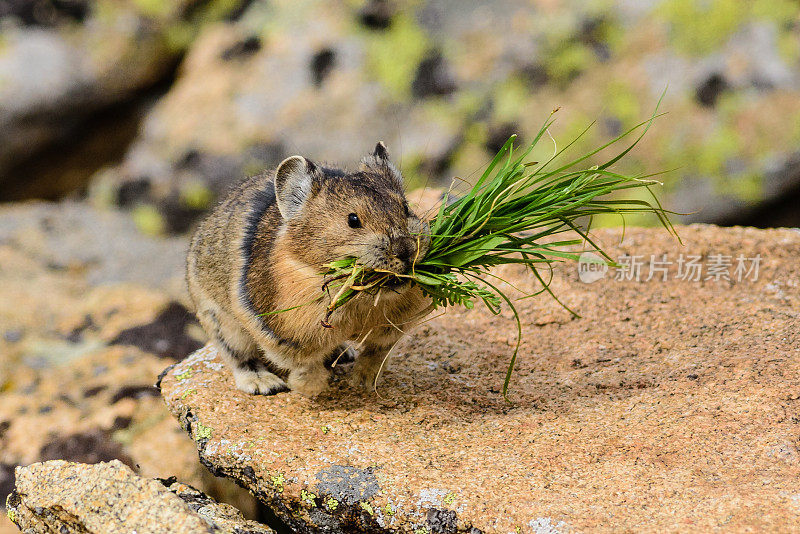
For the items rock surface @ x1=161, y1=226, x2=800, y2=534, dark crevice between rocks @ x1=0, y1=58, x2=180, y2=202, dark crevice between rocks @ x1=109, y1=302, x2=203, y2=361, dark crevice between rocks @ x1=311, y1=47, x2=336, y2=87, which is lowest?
dark crevice between rocks @ x1=109, y1=302, x2=203, y2=361

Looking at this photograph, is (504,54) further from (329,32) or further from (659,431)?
(659,431)

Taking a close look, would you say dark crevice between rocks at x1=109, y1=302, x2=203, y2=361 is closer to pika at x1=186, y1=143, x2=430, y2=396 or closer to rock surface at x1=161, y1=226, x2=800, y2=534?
rock surface at x1=161, y1=226, x2=800, y2=534

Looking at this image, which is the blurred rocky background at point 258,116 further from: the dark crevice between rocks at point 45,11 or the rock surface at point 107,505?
the rock surface at point 107,505

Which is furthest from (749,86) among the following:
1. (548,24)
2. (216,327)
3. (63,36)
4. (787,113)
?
(63,36)

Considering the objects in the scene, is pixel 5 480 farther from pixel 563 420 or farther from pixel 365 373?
pixel 563 420

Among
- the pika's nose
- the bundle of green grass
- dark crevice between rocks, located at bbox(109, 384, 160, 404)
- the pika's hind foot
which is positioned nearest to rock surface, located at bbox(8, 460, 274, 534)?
the pika's hind foot

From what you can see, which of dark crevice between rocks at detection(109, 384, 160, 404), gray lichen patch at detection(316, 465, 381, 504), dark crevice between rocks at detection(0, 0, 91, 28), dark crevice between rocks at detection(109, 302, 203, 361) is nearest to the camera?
gray lichen patch at detection(316, 465, 381, 504)
